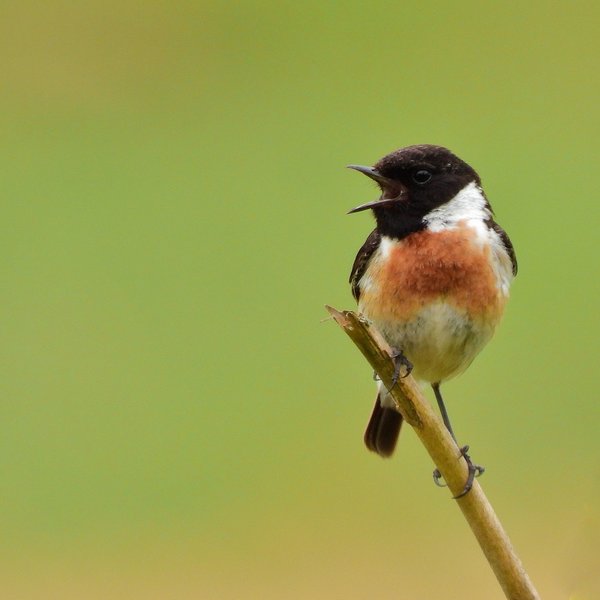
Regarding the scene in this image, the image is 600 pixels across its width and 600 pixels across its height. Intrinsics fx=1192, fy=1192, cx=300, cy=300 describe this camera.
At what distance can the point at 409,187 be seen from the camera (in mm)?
4543

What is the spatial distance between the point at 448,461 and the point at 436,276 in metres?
1.43

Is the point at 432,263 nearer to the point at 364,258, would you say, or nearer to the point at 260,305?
the point at 364,258

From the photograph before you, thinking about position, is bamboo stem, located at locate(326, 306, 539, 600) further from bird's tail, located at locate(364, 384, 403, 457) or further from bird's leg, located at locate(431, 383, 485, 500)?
bird's tail, located at locate(364, 384, 403, 457)

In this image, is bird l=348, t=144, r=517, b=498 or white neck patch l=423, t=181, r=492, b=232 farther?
white neck patch l=423, t=181, r=492, b=232

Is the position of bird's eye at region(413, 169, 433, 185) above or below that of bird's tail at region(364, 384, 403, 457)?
above

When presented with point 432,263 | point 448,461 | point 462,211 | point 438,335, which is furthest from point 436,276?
point 448,461

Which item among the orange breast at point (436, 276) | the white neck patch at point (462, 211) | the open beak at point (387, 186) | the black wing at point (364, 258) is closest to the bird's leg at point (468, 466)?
the orange breast at point (436, 276)

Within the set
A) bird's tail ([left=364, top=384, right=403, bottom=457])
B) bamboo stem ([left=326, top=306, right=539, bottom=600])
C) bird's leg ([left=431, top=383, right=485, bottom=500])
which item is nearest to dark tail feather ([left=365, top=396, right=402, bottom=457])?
bird's tail ([left=364, top=384, right=403, bottom=457])

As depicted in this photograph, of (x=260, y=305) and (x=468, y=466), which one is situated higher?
(x=260, y=305)

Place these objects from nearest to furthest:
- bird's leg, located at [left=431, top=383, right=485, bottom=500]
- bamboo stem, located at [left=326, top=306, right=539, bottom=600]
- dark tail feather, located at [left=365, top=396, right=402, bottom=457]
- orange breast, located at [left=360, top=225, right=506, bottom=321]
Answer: bamboo stem, located at [left=326, top=306, right=539, bottom=600] < bird's leg, located at [left=431, top=383, right=485, bottom=500] < orange breast, located at [left=360, top=225, right=506, bottom=321] < dark tail feather, located at [left=365, top=396, right=402, bottom=457]

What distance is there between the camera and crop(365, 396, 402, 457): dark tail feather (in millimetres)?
5031

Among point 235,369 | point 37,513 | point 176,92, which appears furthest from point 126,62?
point 37,513

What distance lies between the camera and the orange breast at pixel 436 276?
4.39 m

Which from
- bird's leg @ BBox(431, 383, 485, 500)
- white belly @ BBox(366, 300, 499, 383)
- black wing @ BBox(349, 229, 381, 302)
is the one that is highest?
black wing @ BBox(349, 229, 381, 302)
